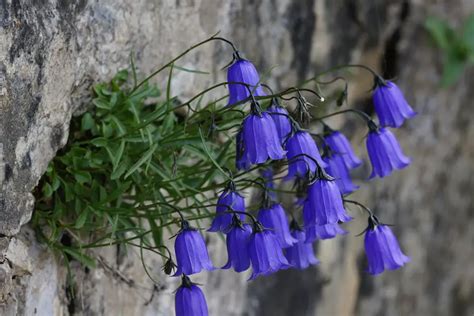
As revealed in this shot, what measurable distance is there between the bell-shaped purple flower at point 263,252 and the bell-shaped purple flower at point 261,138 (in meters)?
0.25

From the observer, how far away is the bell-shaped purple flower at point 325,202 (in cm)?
296

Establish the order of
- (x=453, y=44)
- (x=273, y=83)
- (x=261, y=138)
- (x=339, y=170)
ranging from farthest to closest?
(x=453, y=44), (x=273, y=83), (x=339, y=170), (x=261, y=138)

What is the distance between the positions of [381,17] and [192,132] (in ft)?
7.55

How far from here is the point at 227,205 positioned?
9.83 ft

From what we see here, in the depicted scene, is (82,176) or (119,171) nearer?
(119,171)

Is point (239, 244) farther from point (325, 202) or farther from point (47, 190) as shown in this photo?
point (47, 190)

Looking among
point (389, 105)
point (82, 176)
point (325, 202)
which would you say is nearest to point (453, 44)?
point (389, 105)

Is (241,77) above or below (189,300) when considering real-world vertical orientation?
above

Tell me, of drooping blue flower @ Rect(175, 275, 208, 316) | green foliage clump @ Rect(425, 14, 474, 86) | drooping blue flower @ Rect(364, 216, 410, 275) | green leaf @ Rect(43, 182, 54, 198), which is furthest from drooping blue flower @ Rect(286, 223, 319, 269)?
green foliage clump @ Rect(425, 14, 474, 86)

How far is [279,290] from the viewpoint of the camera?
4.92 m

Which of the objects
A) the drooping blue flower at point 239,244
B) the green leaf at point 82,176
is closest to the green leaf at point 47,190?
the green leaf at point 82,176

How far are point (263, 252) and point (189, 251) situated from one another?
0.85 ft

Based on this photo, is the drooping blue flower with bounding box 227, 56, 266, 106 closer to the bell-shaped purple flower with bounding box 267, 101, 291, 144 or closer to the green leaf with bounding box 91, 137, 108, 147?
the bell-shaped purple flower with bounding box 267, 101, 291, 144

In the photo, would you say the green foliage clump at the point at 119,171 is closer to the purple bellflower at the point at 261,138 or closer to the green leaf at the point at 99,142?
the green leaf at the point at 99,142
